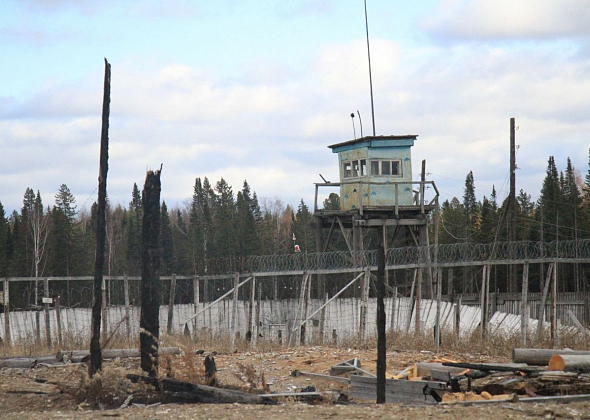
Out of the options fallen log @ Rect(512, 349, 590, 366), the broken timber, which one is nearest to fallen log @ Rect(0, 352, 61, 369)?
the broken timber

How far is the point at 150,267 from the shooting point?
1512 centimetres

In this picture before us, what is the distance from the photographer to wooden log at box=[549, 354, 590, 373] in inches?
523

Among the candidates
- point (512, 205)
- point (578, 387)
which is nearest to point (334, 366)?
point (578, 387)

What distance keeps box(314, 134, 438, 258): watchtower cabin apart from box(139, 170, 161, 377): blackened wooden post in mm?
12434

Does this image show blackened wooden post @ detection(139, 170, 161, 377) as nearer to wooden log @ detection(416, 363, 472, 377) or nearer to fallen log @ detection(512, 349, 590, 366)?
wooden log @ detection(416, 363, 472, 377)

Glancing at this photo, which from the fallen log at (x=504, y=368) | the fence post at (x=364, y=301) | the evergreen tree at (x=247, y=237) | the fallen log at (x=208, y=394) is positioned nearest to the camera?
the fallen log at (x=208, y=394)

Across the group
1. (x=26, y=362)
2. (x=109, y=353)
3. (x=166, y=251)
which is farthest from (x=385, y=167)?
(x=166, y=251)

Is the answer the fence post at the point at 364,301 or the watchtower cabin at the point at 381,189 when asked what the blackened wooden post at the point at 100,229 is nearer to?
the fence post at the point at 364,301

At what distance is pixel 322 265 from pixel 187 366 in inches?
298

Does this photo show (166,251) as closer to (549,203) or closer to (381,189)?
(549,203)

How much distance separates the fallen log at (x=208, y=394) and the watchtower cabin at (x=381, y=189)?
14.6 metres

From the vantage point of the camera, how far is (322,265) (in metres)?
20.8

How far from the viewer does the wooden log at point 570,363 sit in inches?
523

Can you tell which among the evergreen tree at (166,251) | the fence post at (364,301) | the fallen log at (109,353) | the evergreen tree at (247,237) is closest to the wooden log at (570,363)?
the fence post at (364,301)
